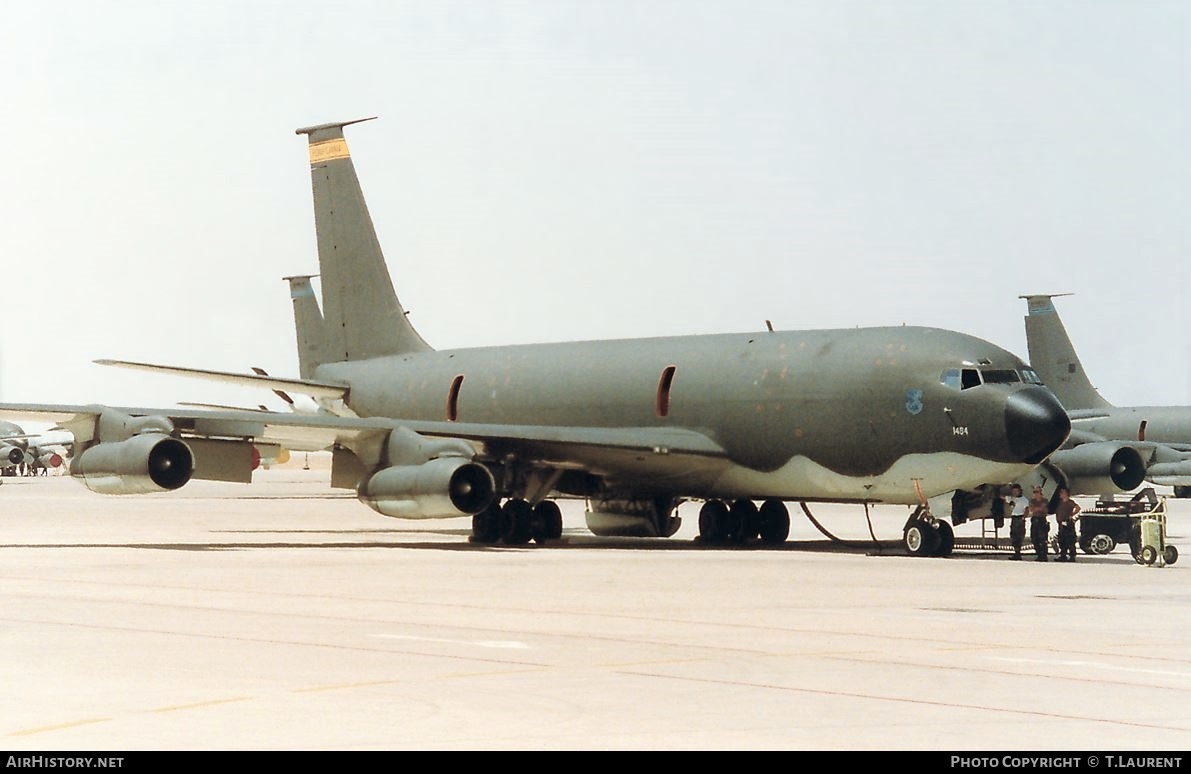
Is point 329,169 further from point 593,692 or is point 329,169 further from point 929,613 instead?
point 593,692

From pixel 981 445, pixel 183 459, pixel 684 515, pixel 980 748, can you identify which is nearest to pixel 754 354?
pixel 981 445

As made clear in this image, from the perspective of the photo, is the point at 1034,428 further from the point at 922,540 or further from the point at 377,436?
the point at 377,436

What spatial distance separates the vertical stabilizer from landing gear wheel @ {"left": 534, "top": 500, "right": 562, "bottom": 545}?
1101cm

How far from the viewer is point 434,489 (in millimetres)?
32656

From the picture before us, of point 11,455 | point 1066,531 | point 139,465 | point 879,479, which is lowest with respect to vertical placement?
point 11,455

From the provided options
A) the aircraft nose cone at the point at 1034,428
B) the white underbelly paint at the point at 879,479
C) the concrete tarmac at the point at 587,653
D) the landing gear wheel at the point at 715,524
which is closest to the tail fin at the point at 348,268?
the landing gear wheel at the point at 715,524

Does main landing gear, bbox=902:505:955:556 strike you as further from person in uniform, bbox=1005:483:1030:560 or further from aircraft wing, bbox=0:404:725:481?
aircraft wing, bbox=0:404:725:481

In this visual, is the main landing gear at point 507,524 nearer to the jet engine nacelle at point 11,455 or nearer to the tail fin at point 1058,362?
the tail fin at point 1058,362

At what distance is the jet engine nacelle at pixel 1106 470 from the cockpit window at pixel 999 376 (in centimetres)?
602

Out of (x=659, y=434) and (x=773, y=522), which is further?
(x=773, y=522)

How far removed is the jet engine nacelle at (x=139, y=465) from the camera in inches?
1277

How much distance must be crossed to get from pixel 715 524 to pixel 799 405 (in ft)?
15.0

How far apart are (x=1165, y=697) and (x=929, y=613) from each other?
702 cm

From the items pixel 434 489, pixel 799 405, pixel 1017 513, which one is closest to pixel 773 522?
pixel 799 405
